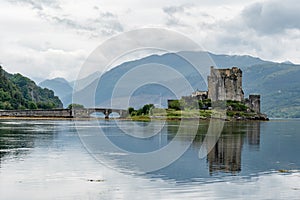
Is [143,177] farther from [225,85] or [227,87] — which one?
[227,87]

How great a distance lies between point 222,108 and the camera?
6152 inches

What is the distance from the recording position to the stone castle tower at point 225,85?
532ft

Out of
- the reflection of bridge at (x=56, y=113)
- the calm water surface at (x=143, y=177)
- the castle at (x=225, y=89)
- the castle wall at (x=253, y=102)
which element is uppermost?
the castle at (x=225, y=89)

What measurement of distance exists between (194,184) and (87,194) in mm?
5979

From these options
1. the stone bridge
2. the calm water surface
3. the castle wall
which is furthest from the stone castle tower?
the calm water surface

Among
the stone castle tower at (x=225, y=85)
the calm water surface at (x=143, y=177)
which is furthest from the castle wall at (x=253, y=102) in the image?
the calm water surface at (x=143, y=177)

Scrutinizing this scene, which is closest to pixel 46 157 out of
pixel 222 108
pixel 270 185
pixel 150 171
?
pixel 150 171

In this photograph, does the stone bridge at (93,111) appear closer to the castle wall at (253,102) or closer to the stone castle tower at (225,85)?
the stone castle tower at (225,85)

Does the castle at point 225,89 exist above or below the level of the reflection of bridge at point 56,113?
above

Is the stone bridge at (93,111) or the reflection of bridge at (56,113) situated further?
the stone bridge at (93,111)

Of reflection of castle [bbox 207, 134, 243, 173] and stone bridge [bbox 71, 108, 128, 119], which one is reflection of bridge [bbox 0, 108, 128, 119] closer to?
stone bridge [bbox 71, 108, 128, 119]

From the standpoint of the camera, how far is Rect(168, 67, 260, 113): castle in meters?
162

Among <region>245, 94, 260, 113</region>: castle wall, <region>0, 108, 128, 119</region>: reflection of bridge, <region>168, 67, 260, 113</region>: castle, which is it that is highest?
<region>168, 67, 260, 113</region>: castle

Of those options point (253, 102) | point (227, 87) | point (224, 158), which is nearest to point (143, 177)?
point (224, 158)
